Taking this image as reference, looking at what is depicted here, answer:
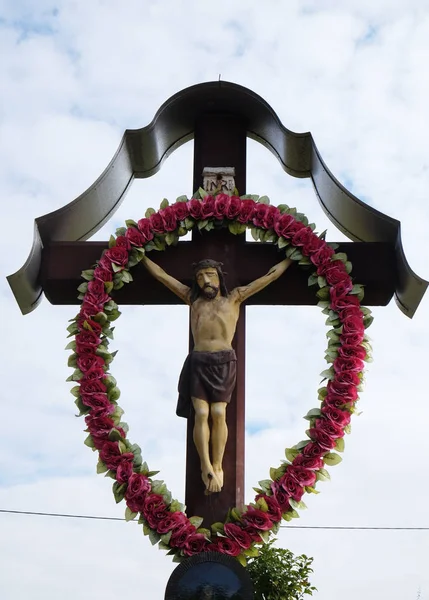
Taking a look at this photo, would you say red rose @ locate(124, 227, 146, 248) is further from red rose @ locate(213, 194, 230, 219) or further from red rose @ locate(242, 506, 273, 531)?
red rose @ locate(242, 506, 273, 531)

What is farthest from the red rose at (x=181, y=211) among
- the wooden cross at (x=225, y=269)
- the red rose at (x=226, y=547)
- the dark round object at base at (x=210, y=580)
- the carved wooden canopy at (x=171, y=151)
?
the dark round object at base at (x=210, y=580)

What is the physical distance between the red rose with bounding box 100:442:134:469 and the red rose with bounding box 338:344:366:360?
1.19 metres

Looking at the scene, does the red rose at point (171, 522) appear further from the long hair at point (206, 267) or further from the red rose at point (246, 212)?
the red rose at point (246, 212)

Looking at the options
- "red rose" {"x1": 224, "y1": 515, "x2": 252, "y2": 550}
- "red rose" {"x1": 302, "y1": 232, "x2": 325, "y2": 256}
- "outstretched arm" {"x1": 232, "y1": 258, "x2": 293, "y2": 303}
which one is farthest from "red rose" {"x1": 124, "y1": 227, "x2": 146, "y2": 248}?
"red rose" {"x1": 224, "y1": 515, "x2": 252, "y2": 550}

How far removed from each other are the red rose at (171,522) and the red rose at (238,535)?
0.68 ft

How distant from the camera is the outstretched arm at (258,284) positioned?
5766mm

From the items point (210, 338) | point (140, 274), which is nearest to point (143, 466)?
point (210, 338)

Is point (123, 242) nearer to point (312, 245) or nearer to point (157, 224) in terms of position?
point (157, 224)

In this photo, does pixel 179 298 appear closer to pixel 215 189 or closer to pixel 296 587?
pixel 215 189

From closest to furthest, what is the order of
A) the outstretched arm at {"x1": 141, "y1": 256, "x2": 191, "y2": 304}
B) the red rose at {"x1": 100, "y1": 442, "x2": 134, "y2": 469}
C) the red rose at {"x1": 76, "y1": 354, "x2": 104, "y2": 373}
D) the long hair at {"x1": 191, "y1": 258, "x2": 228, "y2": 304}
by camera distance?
the red rose at {"x1": 100, "y1": 442, "x2": 134, "y2": 469}
the red rose at {"x1": 76, "y1": 354, "x2": 104, "y2": 373}
the long hair at {"x1": 191, "y1": 258, "x2": 228, "y2": 304}
the outstretched arm at {"x1": 141, "y1": 256, "x2": 191, "y2": 304}

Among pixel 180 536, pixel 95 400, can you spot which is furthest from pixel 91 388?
pixel 180 536

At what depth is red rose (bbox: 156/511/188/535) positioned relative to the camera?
5160mm

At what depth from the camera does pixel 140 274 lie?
237 inches

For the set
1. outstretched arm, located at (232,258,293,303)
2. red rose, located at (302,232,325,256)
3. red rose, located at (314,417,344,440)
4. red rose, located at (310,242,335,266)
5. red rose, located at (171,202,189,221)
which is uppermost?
red rose, located at (171,202,189,221)
